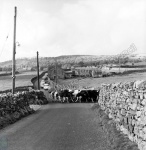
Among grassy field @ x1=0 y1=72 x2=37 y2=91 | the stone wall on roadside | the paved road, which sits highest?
the stone wall on roadside

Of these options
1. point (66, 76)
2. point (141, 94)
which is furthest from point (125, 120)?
point (66, 76)

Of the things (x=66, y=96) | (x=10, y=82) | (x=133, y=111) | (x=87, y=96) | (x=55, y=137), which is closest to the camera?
(x=133, y=111)


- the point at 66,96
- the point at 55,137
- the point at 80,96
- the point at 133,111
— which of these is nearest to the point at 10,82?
the point at 66,96

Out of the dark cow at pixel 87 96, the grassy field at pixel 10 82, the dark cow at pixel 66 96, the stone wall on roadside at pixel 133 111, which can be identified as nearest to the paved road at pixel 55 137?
the stone wall on roadside at pixel 133 111

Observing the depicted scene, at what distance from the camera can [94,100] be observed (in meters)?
41.2

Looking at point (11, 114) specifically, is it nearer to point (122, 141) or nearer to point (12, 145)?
point (12, 145)

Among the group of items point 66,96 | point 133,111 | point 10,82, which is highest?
point 133,111

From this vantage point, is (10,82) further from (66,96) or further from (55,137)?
(55,137)

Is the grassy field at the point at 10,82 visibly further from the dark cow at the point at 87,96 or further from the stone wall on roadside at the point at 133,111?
the stone wall on roadside at the point at 133,111

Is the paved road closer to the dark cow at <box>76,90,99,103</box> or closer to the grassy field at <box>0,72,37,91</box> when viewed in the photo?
the dark cow at <box>76,90,99,103</box>

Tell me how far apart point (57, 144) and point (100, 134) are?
2.44m

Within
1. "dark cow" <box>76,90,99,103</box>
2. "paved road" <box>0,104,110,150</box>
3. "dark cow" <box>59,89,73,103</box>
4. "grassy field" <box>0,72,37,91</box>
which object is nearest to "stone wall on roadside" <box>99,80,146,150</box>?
"paved road" <box>0,104,110,150</box>

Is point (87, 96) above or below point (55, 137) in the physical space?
below

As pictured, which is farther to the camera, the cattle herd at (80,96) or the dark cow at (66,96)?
the dark cow at (66,96)
